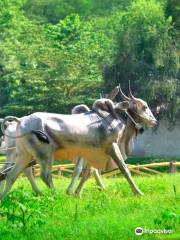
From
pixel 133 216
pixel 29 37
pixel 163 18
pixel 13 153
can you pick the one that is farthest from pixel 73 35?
pixel 133 216

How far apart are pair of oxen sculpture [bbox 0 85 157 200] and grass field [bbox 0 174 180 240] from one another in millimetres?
1012

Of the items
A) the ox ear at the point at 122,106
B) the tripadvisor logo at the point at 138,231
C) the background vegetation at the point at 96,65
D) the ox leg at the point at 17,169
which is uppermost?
the tripadvisor logo at the point at 138,231

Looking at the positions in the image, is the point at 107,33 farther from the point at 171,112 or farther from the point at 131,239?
the point at 131,239

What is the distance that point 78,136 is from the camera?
1529 cm

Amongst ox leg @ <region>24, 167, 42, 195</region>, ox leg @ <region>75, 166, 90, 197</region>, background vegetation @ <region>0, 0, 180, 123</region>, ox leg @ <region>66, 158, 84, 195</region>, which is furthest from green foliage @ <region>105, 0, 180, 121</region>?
ox leg @ <region>75, 166, 90, 197</region>

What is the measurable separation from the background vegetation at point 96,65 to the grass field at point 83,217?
25176 millimetres

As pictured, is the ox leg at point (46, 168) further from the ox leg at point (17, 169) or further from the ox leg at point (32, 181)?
the ox leg at point (32, 181)

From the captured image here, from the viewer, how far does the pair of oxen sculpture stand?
15023 mm

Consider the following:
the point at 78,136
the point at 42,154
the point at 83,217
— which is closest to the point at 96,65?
the point at 78,136

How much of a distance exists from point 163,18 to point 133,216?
95.8 feet

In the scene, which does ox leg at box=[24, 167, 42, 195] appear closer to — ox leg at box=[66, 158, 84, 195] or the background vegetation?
ox leg at box=[66, 158, 84, 195]

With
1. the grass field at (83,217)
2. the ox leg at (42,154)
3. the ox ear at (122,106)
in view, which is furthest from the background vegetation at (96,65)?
the grass field at (83,217)

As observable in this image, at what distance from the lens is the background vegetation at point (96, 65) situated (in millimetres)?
39281

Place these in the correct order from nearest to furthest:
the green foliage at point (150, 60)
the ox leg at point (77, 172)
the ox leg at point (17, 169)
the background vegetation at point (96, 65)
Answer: the ox leg at point (17, 169), the ox leg at point (77, 172), the green foliage at point (150, 60), the background vegetation at point (96, 65)
